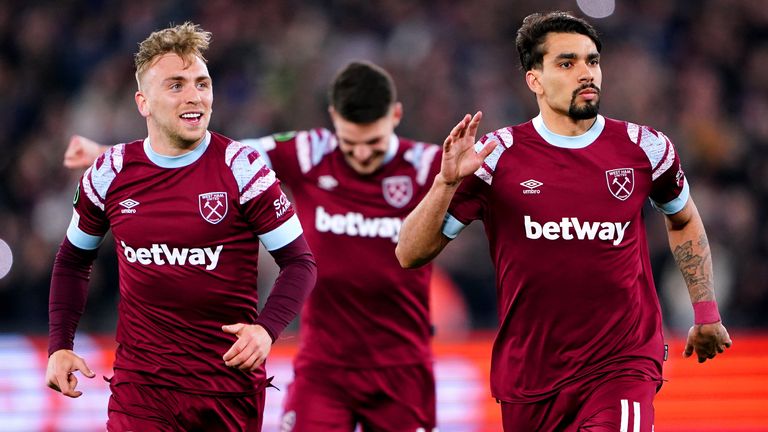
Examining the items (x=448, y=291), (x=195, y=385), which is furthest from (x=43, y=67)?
(x=195, y=385)

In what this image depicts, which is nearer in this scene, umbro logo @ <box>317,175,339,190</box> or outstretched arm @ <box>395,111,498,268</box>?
outstretched arm @ <box>395,111,498,268</box>

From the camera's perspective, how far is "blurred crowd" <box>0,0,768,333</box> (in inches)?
446

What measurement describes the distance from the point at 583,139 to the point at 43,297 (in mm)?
7135

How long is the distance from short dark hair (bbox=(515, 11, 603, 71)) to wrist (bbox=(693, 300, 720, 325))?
3.97 feet

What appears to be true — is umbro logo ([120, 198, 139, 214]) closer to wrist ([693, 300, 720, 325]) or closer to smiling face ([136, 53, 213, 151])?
smiling face ([136, 53, 213, 151])

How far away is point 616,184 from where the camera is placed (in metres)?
5.09

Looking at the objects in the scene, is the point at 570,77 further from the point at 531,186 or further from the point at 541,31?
the point at 531,186

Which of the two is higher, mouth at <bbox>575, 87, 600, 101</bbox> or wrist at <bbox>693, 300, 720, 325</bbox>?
mouth at <bbox>575, 87, 600, 101</bbox>

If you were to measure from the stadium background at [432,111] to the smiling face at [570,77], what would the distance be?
425 cm

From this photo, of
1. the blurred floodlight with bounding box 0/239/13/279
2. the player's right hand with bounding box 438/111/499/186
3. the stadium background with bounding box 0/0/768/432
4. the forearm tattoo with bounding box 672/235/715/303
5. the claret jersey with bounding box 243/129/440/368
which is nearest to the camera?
the player's right hand with bounding box 438/111/499/186

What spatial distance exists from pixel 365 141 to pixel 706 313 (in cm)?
210

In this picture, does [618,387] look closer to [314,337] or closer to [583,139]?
[583,139]

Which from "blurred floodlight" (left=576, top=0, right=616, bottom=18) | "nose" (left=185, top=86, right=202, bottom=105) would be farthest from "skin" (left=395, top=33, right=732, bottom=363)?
"blurred floodlight" (left=576, top=0, right=616, bottom=18)

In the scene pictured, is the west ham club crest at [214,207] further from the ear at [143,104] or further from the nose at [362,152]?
the nose at [362,152]
